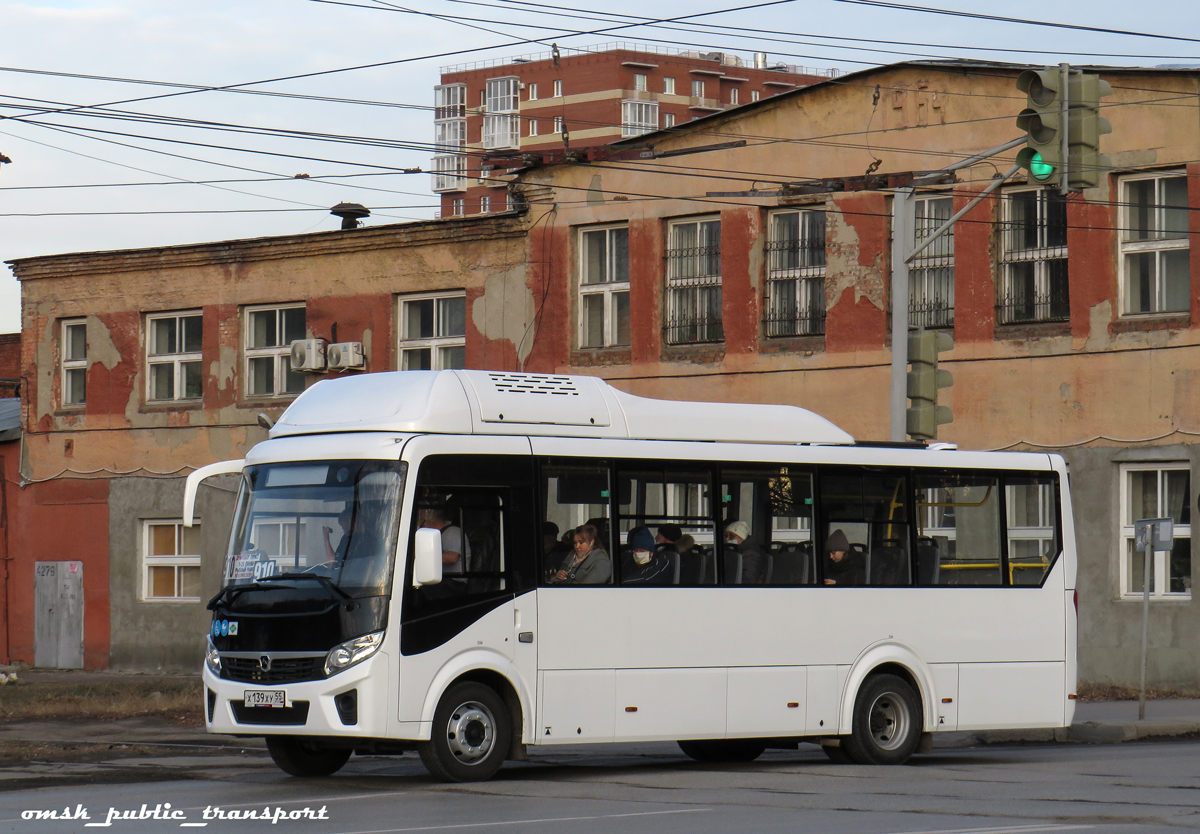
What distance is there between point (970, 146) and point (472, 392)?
1393 cm

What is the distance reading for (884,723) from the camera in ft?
50.9

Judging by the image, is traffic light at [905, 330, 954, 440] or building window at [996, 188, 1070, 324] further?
building window at [996, 188, 1070, 324]

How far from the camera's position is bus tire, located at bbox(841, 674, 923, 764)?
15.3 m

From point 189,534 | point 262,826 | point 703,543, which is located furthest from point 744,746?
point 189,534

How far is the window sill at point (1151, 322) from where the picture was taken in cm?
2369

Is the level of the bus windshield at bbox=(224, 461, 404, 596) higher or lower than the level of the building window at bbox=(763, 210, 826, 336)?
lower

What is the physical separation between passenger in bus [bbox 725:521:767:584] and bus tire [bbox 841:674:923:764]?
1.55 metres

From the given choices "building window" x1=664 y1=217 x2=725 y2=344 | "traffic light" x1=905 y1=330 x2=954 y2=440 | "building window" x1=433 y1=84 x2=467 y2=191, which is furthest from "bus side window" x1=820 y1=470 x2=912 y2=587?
"building window" x1=433 y1=84 x2=467 y2=191

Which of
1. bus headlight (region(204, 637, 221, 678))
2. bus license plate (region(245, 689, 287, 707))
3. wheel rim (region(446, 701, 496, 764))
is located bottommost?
wheel rim (region(446, 701, 496, 764))

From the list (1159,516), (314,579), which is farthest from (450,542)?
(1159,516)

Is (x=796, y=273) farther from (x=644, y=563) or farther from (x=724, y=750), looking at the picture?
(x=644, y=563)

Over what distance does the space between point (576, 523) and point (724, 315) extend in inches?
559

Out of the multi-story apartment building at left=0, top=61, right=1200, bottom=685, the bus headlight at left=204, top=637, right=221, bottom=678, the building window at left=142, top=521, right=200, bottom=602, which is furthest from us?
the building window at left=142, top=521, right=200, bottom=602

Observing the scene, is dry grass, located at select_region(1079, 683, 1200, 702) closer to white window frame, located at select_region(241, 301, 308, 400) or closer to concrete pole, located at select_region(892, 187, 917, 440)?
concrete pole, located at select_region(892, 187, 917, 440)
